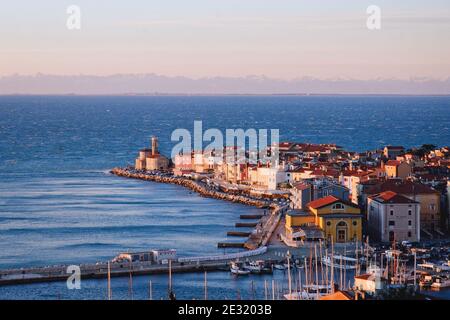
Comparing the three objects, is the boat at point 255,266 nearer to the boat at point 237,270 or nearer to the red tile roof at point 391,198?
the boat at point 237,270

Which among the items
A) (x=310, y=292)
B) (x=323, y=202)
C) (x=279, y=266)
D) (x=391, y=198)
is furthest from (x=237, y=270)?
(x=391, y=198)

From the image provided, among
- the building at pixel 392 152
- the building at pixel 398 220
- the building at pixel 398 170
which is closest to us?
the building at pixel 398 220

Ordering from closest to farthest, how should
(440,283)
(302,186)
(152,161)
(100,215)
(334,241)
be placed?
(440,283) → (334,241) → (302,186) → (100,215) → (152,161)

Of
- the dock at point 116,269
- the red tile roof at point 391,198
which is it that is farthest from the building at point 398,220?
the dock at point 116,269

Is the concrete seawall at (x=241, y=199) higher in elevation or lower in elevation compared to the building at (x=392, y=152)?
lower

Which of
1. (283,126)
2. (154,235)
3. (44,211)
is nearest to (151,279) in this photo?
(154,235)

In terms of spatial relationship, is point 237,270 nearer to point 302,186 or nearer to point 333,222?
point 333,222
